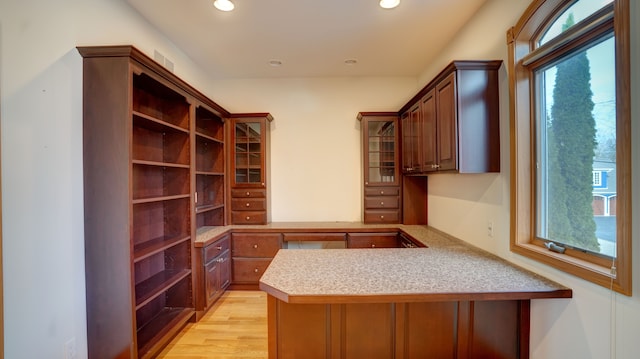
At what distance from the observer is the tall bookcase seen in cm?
179

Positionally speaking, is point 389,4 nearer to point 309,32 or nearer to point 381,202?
point 309,32

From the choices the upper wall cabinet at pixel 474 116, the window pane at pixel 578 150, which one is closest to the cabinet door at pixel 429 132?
the upper wall cabinet at pixel 474 116

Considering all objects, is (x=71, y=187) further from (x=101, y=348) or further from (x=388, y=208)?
(x=388, y=208)

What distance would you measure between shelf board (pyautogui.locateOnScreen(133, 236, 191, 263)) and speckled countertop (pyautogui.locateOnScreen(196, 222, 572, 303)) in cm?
105

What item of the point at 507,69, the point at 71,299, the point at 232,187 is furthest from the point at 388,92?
the point at 71,299

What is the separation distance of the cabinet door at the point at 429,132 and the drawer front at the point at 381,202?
94 centimetres

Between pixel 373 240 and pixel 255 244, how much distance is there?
1.49 m

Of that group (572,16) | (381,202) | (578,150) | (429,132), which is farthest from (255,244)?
(572,16)

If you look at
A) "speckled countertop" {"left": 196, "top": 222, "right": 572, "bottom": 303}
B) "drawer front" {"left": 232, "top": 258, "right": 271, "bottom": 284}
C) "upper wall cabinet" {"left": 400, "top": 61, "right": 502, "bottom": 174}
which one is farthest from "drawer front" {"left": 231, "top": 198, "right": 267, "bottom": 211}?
"upper wall cabinet" {"left": 400, "top": 61, "right": 502, "bottom": 174}

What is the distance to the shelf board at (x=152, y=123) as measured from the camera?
6.61ft

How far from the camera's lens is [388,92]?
3795mm

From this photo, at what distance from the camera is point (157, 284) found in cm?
233

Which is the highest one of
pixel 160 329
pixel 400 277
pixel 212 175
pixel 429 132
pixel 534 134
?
pixel 429 132

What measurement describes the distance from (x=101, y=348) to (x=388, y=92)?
13.2 ft
